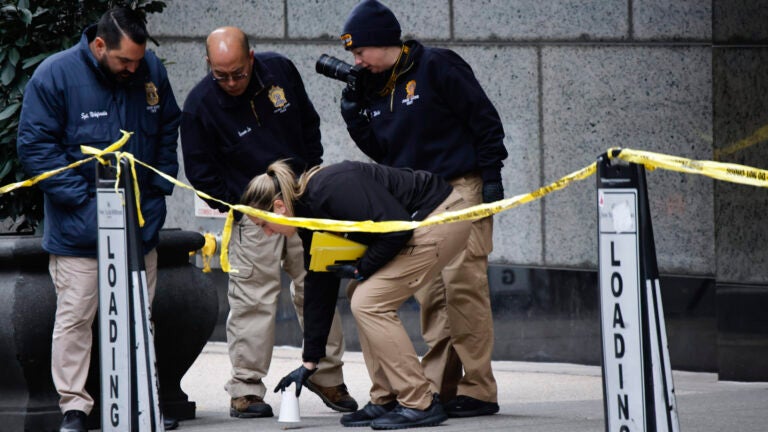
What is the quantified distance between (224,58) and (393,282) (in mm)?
1449

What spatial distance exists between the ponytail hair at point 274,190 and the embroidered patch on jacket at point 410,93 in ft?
2.65

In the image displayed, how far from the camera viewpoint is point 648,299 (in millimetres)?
3961

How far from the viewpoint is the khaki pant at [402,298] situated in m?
5.68

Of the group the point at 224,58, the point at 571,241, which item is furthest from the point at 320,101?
the point at 224,58

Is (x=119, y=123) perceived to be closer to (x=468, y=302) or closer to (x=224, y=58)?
(x=224, y=58)

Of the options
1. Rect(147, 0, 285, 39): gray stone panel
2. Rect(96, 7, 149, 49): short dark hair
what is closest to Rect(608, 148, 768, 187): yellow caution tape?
Rect(96, 7, 149, 49): short dark hair

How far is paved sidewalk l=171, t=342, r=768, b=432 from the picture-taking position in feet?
18.8

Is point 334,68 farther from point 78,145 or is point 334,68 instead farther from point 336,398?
point 336,398

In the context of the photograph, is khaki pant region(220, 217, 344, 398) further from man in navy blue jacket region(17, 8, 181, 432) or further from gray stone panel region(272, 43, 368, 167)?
gray stone panel region(272, 43, 368, 167)

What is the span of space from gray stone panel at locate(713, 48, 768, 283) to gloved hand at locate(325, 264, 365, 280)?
2.50 meters

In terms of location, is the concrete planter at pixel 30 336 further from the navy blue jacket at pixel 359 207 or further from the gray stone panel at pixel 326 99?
the gray stone panel at pixel 326 99

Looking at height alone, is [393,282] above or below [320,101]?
below

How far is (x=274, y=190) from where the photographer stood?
18.3 ft

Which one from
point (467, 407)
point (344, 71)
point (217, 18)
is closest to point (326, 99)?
point (217, 18)
